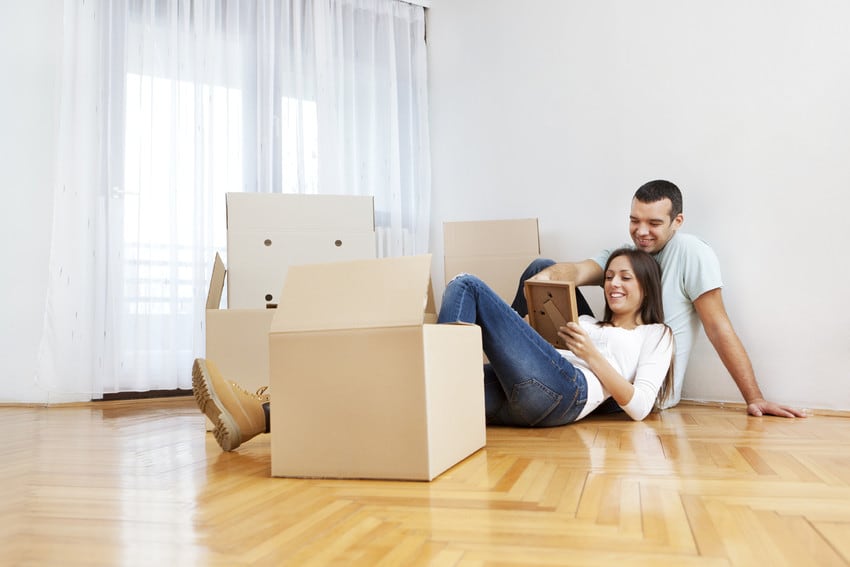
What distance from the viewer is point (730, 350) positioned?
224 cm

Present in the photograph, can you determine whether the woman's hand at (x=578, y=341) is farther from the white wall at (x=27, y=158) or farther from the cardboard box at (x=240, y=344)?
the white wall at (x=27, y=158)

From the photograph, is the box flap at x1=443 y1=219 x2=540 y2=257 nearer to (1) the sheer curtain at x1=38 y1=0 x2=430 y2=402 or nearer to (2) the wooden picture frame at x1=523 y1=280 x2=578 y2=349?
(1) the sheer curtain at x1=38 y1=0 x2=430 y2=402

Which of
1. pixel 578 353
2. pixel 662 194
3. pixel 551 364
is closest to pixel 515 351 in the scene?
pixel 551 364

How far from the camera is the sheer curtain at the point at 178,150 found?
303 cm

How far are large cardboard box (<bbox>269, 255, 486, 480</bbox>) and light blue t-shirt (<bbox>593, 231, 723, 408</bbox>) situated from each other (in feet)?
4.05

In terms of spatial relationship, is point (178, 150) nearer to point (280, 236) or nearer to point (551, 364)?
point (280, 236)

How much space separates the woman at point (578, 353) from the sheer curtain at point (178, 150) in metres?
1.73

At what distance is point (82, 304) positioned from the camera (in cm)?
302

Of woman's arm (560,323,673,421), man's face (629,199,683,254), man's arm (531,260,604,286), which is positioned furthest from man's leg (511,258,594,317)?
woman's arm (560,323,673,421)

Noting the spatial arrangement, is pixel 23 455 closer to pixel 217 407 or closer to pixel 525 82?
pixel 217 407

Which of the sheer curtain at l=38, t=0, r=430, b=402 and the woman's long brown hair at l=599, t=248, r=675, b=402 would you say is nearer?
the woman's long brown hair at l=599, t=248, r=675, b=402

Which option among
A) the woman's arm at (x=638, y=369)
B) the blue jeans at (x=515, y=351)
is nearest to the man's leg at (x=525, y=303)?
the woman's arm at (x=638, y=369)

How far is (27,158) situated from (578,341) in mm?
2636

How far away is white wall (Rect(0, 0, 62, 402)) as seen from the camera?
120 inches
